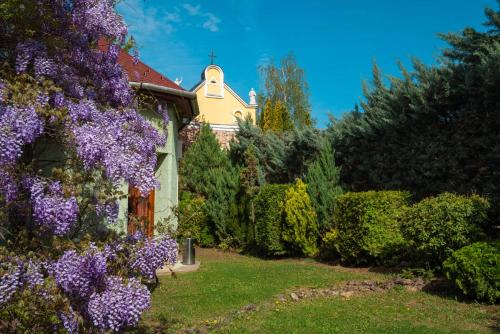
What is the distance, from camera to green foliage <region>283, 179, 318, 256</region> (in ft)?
39.9

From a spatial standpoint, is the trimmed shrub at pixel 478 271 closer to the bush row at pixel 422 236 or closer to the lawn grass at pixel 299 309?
the bush row at pixel 422 236

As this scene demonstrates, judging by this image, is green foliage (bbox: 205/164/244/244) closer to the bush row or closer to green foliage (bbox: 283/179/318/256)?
green foliage (bbox: 283/179/318/256)

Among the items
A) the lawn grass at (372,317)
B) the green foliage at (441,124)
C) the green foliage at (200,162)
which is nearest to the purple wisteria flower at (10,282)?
the lawn grass at (372,317)

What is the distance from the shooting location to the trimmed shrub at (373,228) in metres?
9.86

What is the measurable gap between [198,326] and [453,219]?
4821 mm

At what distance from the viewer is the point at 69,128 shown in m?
3.96

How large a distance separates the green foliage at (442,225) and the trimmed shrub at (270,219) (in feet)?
15.4

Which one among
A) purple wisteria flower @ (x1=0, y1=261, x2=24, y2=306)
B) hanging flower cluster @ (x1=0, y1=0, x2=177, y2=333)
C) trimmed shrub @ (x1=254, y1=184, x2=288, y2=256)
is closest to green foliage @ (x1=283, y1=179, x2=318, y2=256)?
trimmed shrub @ (x1=254, y1=184, x2=288, y2=256)

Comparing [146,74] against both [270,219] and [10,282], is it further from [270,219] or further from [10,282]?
[10,282]

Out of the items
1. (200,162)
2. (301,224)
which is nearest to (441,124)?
(301,224)

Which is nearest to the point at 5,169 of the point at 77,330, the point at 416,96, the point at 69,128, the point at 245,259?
the point at 69,128

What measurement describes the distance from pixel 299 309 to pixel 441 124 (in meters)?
5.83

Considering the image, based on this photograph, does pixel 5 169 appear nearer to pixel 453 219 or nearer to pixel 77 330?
pixel 77 330

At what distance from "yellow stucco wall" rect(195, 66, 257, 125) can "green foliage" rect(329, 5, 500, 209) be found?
16644 millimetres
